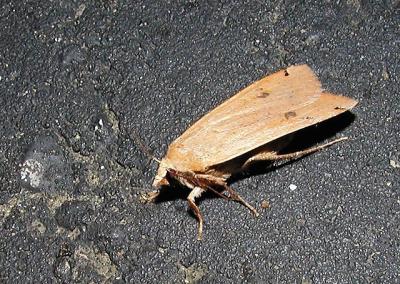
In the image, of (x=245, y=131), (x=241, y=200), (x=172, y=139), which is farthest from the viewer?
(x=172, y=139)

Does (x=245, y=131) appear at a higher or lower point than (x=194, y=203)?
higher

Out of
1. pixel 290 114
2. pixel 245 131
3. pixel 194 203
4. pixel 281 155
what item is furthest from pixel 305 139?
pixel 194 203

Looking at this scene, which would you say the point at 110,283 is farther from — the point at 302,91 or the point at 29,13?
the point at 29,13

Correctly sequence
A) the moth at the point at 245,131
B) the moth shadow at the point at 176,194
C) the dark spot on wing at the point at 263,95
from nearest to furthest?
the moth at the point at 245,131 → the dark spot on wing at the point at 263,95 → the moth shadow at the point at 176,194

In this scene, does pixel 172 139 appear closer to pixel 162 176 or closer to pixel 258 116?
pixel 162 176

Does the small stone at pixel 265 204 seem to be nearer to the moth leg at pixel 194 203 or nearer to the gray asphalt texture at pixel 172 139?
the gray asphalt texture at pixel 172 139

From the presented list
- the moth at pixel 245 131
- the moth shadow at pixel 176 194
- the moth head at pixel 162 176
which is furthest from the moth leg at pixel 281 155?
the moth head at pixel 162 176
